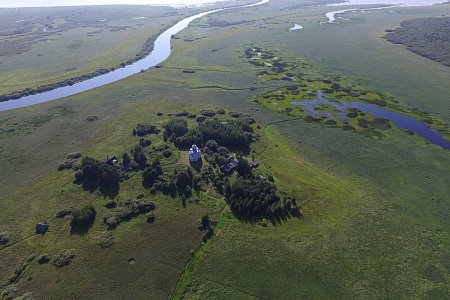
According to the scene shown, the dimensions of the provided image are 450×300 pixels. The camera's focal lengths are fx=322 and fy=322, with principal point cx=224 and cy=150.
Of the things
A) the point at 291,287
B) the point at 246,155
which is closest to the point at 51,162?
the point at 246,155

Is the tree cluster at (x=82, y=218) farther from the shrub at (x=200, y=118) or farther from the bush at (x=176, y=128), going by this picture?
the shrub at (x=200, y=118)

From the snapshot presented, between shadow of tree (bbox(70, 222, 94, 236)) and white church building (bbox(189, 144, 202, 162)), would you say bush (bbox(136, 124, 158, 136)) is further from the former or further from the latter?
shadow of tree (bbox(70, 222, 94, 236))

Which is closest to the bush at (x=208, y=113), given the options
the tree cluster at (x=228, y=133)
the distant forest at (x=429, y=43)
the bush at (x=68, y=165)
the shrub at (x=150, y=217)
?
the tree cluster at (x=228, y=133)

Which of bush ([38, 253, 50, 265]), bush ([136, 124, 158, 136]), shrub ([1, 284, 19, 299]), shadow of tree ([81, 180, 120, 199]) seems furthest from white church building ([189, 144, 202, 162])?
shrub ([1, 284, 19, 299])

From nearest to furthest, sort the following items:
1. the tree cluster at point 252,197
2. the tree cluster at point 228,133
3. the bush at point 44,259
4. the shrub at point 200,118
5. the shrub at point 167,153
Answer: the bush at point 44,259 < the tree cluster at point 252,197 < the shrub at point 167,153 < the tree cluster at point 228,133 < the shrub at point 200,118

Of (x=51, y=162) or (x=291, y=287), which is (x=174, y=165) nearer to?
(x=51, y=162)
